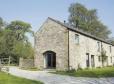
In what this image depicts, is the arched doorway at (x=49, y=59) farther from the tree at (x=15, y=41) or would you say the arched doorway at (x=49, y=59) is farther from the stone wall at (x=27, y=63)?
the tree at (x=15, y=41)

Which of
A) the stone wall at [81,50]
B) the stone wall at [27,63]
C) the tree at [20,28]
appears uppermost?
the tree at [20,28]

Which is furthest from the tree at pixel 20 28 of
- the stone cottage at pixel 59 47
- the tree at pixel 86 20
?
the stone cottage at pixel 59 47

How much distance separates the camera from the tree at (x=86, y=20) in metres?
80.4

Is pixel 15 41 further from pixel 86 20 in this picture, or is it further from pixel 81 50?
pixel 81 50

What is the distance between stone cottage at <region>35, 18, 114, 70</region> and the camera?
34719mm

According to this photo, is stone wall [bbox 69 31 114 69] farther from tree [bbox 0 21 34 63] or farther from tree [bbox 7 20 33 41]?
tree [bbox 7 20 33 41]

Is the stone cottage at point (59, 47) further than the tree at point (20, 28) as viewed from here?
No

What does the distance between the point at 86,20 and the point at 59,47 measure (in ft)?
161

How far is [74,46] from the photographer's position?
35812mm

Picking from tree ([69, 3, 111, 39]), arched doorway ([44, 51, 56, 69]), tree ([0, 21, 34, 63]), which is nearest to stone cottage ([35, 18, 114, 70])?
arched doorway ([44, 51, 56, 69])

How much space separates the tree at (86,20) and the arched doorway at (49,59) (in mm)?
44585

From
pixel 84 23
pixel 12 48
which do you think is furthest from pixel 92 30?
pixel 12 48

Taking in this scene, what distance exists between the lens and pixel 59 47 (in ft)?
115

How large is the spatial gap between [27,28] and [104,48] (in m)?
35.2
